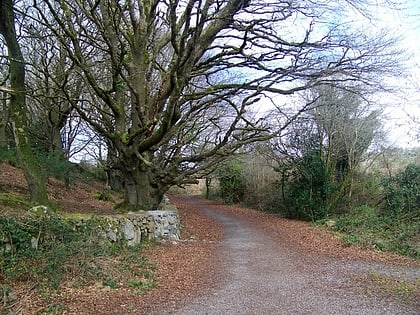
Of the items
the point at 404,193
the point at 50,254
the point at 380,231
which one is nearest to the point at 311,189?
Result: the point at 404,193

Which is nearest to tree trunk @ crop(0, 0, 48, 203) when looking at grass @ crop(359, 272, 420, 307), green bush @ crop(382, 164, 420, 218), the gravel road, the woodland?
the woodland

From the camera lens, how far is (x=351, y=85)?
37.4ft

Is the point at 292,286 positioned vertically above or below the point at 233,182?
below

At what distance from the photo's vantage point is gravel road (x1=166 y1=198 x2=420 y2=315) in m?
5.01

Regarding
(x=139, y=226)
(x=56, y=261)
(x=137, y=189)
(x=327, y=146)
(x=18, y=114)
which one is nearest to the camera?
(x=56, y=261)

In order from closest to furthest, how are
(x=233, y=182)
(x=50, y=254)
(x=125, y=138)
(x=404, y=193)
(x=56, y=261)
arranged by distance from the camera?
(x=56, y=261), (x=50, y=254), (x=125, y=138), (x=404, y=193), (x=233, y=182)

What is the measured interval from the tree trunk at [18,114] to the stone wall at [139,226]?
1800 mm

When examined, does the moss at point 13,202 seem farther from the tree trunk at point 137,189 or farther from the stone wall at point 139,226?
the tree trunk at point 137,189

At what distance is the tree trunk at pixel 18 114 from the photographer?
8.53 m

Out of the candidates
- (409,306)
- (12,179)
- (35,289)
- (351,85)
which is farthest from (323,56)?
(12,179)

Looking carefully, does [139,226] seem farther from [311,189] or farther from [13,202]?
[311,189]

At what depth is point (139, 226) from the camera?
32.4 feet

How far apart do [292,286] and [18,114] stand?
7.11 m

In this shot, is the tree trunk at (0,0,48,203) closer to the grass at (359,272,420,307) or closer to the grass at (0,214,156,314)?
the grass at (0,214,156,314)
